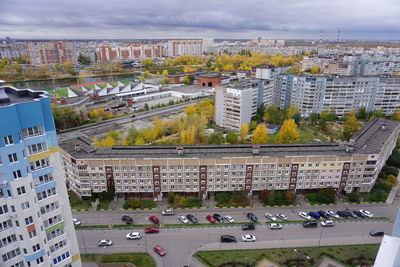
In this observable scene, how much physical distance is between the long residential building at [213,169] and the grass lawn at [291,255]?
10.8 m

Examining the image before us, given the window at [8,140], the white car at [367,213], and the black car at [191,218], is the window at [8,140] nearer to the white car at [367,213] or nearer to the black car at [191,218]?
the black car at [191,218]

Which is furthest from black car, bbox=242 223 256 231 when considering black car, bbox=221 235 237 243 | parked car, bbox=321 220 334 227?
parked car, bbox=321 220 334 227

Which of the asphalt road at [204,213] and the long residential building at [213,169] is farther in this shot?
the long residential building at [213,169]

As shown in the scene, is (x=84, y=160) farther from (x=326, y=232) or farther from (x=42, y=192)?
(x=326, y=232)

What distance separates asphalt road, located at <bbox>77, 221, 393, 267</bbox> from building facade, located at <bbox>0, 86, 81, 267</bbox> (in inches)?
509

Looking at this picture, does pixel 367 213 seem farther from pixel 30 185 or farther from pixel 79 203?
pixel 79 203

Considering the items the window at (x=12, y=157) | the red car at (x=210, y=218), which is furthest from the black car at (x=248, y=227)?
the window at (x=12, y=157)

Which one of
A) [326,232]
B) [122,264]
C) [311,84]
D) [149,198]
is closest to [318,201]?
[326,232]

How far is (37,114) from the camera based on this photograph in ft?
54.6

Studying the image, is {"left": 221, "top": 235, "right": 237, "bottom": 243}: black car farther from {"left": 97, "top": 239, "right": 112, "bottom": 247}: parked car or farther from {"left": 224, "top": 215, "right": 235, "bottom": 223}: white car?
{"left": 97, "top": 239, "right": 112, "bottom": 247}: parked car

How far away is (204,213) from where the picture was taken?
3712 centimetres

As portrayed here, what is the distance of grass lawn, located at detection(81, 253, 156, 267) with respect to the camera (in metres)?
29.2

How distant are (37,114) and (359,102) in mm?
85687

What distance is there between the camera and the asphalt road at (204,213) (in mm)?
35812
